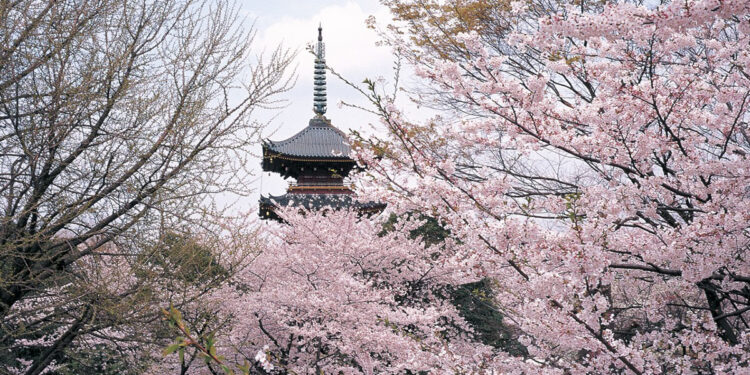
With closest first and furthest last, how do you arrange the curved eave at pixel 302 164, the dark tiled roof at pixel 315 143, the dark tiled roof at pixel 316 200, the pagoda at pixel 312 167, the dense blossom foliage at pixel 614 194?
the dense blossom foliage at pixel 614 194, the dark tiled roof at pixel 316 200, the pagoda at pixel 312 167, the curved eave at pixel 302 164, the dark tiled roof at pixel 315 143

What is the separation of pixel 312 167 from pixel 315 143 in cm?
91

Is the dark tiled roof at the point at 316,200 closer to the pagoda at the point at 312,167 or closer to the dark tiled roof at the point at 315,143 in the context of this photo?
the pagoda at the point at 312,167

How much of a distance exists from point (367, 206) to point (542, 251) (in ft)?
42.6

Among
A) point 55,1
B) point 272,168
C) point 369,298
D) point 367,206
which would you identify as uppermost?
point 272,168

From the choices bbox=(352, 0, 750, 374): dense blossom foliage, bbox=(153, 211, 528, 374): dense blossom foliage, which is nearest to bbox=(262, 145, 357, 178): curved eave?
bbox=(153, 211, 528, 374): dense blossom foliage

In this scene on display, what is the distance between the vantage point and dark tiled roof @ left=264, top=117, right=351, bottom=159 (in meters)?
17.5

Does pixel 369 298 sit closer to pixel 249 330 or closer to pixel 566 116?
pixel 249 330

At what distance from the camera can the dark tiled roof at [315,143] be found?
690 inches

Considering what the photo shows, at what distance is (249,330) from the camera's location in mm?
10000

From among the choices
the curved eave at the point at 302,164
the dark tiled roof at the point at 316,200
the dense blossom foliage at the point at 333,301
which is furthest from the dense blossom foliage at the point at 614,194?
the curved eave at the point at 302,164

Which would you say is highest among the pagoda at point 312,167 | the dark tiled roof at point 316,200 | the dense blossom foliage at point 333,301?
the pagoda at point 312,167

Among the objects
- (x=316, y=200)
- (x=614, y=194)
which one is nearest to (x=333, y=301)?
(x=614, y=194)

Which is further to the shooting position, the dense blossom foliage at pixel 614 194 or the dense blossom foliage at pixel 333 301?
the dense blossom foliage at pixel 333 301

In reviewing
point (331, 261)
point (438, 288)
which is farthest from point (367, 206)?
point (331, 261)
